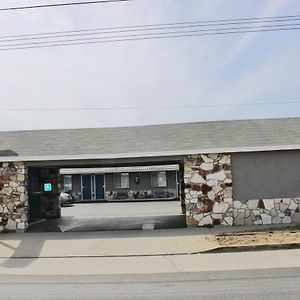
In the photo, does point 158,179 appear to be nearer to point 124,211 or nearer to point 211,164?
point 124,211

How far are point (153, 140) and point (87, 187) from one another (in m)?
23.2

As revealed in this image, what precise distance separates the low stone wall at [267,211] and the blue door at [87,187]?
25767mm

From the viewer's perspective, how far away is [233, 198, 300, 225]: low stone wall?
60.8ft

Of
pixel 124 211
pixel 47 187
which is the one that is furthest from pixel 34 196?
pixel 124 211

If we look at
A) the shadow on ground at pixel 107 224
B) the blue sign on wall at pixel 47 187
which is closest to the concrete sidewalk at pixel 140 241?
the shadow on ground at pixel 107 224

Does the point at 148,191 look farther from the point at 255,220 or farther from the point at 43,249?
the point at 43,249

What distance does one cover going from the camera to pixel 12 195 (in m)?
19.4

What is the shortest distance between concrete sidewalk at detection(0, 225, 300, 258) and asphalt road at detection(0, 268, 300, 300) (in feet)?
10.4

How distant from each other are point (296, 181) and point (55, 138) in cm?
1077

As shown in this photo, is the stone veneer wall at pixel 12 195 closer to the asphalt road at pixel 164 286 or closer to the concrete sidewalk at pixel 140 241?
the concrete sidewalk at pixel 140 241

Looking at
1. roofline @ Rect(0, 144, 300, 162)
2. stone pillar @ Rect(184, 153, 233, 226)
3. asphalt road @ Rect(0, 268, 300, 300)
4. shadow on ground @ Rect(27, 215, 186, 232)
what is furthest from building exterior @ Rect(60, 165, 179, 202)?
asphalt road @ Rect(0, 268, 300, 300)

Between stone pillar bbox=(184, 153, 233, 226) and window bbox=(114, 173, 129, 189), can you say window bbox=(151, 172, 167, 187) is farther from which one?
stone pillar bbox=(184, 153, 233, 226)

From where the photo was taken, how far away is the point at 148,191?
41.4 meters

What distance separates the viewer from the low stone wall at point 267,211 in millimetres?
18531
